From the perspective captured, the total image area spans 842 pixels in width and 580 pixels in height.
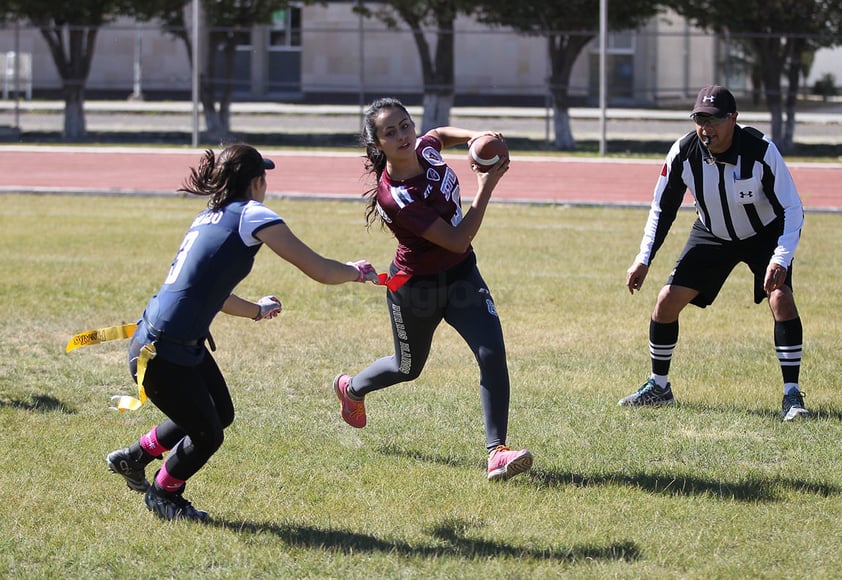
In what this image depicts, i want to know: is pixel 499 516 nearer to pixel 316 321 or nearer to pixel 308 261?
pixel 308 261

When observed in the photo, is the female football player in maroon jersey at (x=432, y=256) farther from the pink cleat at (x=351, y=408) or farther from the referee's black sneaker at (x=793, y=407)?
the referee's black sneaker at (x=793, y=407)

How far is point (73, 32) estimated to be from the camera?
3284 centimetres

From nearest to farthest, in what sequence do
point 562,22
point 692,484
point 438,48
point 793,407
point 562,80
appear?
point 692,484, point 793,407, point 562,80, point 562,22, point 438,48

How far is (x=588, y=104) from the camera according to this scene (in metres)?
41.8

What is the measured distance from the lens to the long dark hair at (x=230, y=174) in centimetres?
Answer: 527

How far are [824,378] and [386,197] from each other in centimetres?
406

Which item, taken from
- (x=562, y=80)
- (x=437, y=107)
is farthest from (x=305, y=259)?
(x=437, y=107)

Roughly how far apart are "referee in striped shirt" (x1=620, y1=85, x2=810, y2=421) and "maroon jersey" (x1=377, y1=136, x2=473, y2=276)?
1.90m

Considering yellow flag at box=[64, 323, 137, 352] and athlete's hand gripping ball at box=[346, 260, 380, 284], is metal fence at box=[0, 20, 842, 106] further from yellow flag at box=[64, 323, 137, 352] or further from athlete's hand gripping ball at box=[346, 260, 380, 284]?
yellow flag at box=[64, 323, 137, 352]

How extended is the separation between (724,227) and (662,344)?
93 cm

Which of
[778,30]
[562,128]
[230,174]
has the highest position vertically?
[778,30]

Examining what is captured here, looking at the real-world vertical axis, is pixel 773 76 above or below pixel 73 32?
below

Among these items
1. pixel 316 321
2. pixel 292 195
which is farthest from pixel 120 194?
pixel 316 321

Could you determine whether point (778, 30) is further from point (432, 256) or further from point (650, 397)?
point (432, 256)
